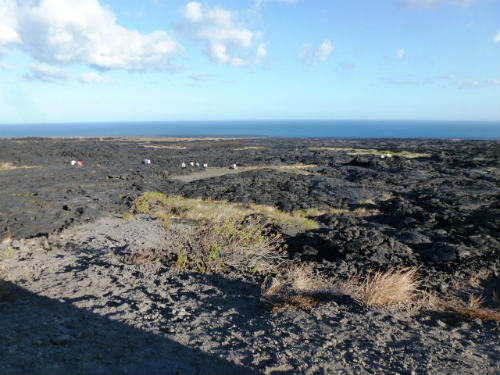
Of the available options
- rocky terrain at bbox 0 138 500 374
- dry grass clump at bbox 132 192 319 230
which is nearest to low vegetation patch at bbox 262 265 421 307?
rocky terrain at bbox 0 138 500 374

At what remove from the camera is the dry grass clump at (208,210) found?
12.2 m

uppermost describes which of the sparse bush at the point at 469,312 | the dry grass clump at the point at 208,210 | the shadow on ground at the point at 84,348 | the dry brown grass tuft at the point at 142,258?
the shadow on ground at the point at 84,348

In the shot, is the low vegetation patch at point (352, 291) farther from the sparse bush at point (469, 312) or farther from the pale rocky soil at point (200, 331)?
the sparse bush at point (469, 312)

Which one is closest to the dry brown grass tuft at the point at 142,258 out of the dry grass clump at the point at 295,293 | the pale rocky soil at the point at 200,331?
the pale rocky soil at the point at 200,331

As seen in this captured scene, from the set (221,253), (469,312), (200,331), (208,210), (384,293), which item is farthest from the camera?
(208,210)

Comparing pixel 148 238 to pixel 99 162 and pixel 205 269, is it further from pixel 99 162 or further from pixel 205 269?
pixel 99 162

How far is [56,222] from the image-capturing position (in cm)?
1102

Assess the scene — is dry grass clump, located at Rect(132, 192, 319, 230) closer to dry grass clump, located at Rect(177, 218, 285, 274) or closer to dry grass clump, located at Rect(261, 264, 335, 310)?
dry grass clump, located at Rect(177, 218, 285, 274)

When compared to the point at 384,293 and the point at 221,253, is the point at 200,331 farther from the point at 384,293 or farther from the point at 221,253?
the point at 384,293

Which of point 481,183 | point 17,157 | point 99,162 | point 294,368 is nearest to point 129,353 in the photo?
point 294,368

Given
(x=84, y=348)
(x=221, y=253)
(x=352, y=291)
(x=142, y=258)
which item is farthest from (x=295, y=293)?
(x=142, y=258)

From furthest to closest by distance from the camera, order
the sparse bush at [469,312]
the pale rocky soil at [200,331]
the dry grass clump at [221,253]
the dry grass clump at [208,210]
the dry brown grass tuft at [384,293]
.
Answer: the dry grass clump at [208,210] → the dry grass clump at [221,253] → the dry brown grass tuft at [384,293] → the sparse bush at [469,312] → the pale rocky soil at [200,331]

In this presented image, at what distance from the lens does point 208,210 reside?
13742 mm

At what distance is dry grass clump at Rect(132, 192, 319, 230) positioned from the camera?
12.2 metres
